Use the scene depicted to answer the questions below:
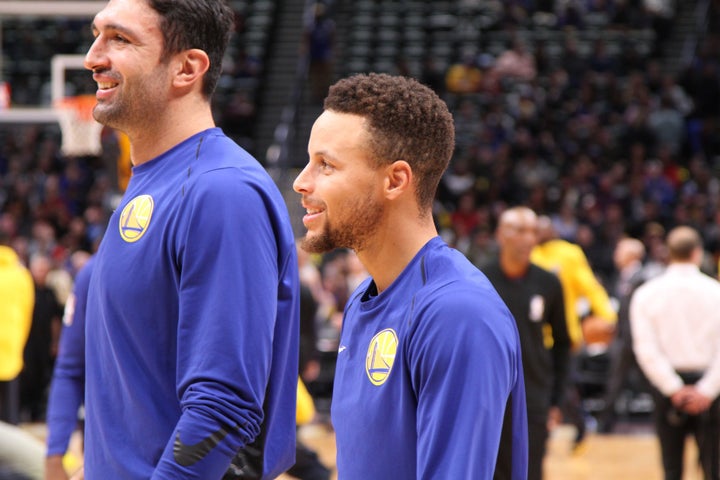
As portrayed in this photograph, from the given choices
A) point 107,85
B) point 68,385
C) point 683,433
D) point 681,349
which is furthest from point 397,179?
point 683,433

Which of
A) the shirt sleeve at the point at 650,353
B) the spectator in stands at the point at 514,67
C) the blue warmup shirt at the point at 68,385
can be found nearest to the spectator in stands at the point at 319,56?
the spectator in stands at the point at 514,67

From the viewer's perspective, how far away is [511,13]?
68.6 ft

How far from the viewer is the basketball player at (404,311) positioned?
1.99 metres

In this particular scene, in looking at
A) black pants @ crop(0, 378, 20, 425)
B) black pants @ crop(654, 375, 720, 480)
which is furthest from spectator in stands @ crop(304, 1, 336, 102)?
black pants @ crop(654, 375, 720, 480)

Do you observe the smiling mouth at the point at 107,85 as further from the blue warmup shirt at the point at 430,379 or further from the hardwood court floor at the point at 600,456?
the hardwood court floor at the point at 600,456

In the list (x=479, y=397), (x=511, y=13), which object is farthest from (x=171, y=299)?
(x=511, y=13)

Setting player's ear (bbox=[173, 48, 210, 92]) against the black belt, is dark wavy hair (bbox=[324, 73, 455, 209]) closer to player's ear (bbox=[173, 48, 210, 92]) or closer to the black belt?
player's ear (bbox=[173, 48, 210, 92])

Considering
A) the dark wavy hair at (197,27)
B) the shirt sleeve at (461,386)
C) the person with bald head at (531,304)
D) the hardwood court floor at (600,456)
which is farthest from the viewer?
the hardwood court floor at (600,456)

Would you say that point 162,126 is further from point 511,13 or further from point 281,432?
point 511,13

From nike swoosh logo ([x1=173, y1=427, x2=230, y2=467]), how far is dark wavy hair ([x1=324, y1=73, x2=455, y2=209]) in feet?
2.14

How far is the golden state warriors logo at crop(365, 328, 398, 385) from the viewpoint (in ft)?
7.07

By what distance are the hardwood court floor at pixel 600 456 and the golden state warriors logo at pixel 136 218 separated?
6.55 metres

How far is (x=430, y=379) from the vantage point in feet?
6.63

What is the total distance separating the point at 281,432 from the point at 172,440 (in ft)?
1.10
